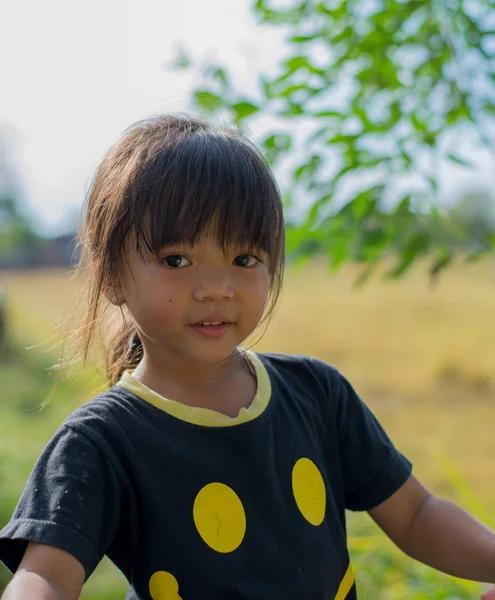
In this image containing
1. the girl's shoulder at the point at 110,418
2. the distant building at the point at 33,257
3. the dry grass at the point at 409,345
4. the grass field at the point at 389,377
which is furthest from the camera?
the distant building at the point at 33,257

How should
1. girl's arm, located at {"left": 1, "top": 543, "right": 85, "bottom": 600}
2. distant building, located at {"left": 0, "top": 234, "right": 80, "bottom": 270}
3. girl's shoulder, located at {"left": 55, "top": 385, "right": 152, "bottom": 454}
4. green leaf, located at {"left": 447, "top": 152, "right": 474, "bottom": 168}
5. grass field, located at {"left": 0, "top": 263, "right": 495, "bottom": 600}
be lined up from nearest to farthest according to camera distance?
girl's arm, located at {"left": 1, "top": 543, "right": 85, "bottom": 600} → girl's shoulder, located at {"left": 55, "top": 385, "right": 152, "bottom": 454} → green leaf, located at {"left": 447, "top": 152, "right": 474, "bottom": 168} → grass field, located at {"left": 0, "top": 263, "right": 495, "bottom": 600} → distant building, located at {"left": 0, "top": 234, "right": 80, "bottom": 270}

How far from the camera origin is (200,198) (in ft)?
3.69

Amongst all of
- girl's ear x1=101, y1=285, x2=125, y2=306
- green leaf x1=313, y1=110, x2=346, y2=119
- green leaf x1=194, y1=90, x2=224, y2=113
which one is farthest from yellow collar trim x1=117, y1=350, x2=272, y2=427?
green leaf x1=194, y1=90, x2=224, y2=113

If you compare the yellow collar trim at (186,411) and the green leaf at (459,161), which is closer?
the yellow collar trim at (186,411)

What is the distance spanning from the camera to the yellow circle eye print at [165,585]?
1.09 meters

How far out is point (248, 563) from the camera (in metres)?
1.13

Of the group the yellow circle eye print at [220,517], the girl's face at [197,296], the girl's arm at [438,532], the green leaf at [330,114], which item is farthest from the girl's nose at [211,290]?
the green leaf at [330,114]

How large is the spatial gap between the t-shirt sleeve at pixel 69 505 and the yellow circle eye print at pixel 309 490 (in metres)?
0.28

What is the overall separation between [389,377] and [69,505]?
15.5ft

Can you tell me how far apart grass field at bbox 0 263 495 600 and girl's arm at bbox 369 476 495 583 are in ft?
3.06

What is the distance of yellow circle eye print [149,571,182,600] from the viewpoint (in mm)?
1090

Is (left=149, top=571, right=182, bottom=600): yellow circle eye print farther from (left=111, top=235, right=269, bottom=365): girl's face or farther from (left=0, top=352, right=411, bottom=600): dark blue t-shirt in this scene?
(left=111, top=235, right=269, bottom=365): girl's face

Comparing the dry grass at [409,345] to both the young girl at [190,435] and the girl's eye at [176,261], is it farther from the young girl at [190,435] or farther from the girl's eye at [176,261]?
the girl's eye at [176,261]

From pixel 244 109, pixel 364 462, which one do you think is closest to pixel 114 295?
pixel 364 462
